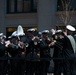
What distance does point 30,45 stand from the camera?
13047mm

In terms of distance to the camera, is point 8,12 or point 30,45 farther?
point 8,12

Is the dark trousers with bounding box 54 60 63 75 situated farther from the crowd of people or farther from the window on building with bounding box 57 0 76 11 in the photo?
the window on building with bounding box 57 0 76 11

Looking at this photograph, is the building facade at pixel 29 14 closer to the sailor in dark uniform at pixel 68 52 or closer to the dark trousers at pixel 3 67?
the dark trousers at pixel 3 67

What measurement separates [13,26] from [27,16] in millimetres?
1534

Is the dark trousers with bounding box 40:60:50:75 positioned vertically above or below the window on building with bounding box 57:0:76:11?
below

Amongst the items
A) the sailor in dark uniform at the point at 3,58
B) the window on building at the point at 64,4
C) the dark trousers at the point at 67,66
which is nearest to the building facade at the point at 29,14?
the window on building at the point at 64,4

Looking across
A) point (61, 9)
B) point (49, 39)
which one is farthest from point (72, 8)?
point (49, 39)

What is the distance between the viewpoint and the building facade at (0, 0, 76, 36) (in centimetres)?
2902

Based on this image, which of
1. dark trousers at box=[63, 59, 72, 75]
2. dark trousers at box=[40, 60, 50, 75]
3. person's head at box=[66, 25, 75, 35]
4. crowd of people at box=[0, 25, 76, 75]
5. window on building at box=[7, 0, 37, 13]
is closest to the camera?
dark trousers at box=[63, 59, 72, 75]

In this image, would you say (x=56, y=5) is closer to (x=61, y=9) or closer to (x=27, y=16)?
(x=61, y=9)

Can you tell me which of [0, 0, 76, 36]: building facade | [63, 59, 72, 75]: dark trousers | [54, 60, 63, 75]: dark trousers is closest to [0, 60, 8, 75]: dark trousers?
[54, 60, 63, 75]: dark trousers

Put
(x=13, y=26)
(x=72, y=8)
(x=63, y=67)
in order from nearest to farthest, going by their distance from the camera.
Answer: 1. (x=63, y=67)
2. (x=72, y=8)
3. (x=13, y=26)

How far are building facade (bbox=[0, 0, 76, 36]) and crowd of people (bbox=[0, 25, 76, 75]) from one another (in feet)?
50.7

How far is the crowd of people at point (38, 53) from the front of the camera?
12.3 metres
